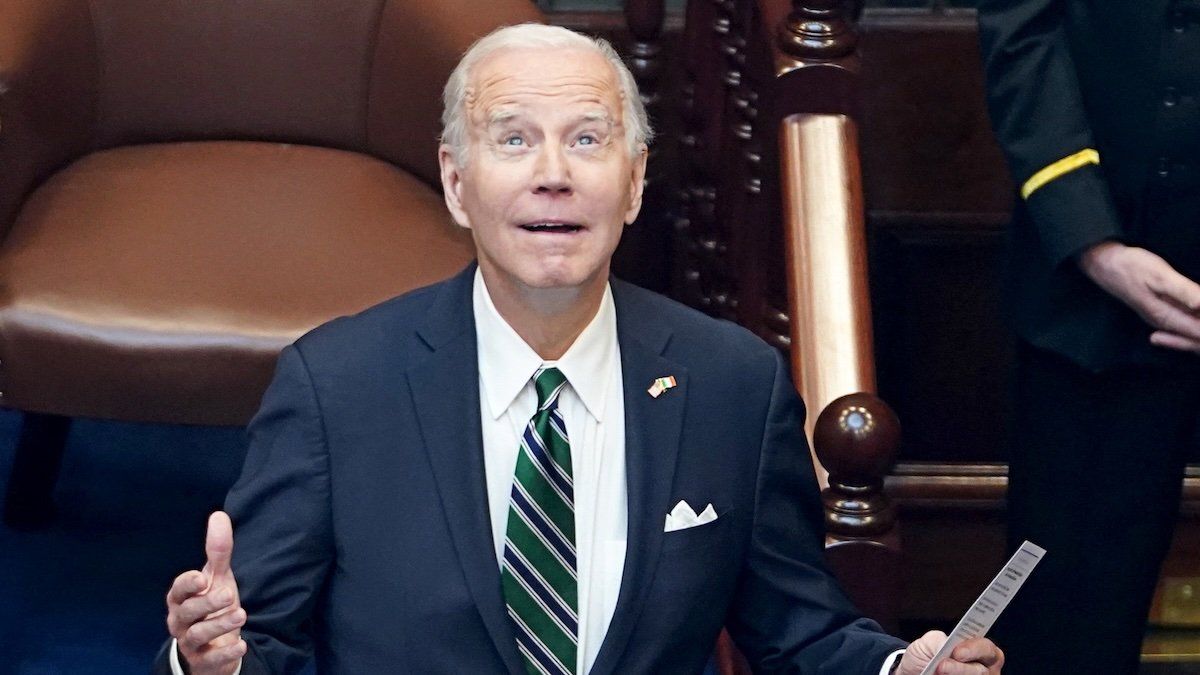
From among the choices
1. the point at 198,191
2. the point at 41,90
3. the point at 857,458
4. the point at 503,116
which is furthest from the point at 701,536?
the point at 41,90

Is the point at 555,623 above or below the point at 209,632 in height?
below

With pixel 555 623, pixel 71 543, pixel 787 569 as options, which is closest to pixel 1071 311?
pixel 787 569

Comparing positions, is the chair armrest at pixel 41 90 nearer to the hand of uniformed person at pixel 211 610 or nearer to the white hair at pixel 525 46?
the white hair at pixel 525 46

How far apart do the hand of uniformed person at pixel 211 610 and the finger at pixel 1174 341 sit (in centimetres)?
137

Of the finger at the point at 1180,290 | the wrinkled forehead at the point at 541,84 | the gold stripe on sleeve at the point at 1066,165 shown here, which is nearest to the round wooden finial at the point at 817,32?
the gold stripe on sleeve at the point at 1066,165

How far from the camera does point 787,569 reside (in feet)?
6.28

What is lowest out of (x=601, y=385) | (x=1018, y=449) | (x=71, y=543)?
(x=71, y=543)

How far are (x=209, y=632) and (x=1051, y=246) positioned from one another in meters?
1.33

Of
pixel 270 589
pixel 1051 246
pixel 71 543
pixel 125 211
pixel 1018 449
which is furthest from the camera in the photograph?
pixel 71 543

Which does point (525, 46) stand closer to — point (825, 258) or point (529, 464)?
point (529, 464)

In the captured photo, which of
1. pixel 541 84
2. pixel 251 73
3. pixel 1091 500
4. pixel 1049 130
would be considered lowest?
pixel 1091 500

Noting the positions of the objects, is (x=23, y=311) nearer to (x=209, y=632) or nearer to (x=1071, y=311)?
(x=209, y=632)

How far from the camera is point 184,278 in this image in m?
2.89

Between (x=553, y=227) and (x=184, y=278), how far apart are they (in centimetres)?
124
